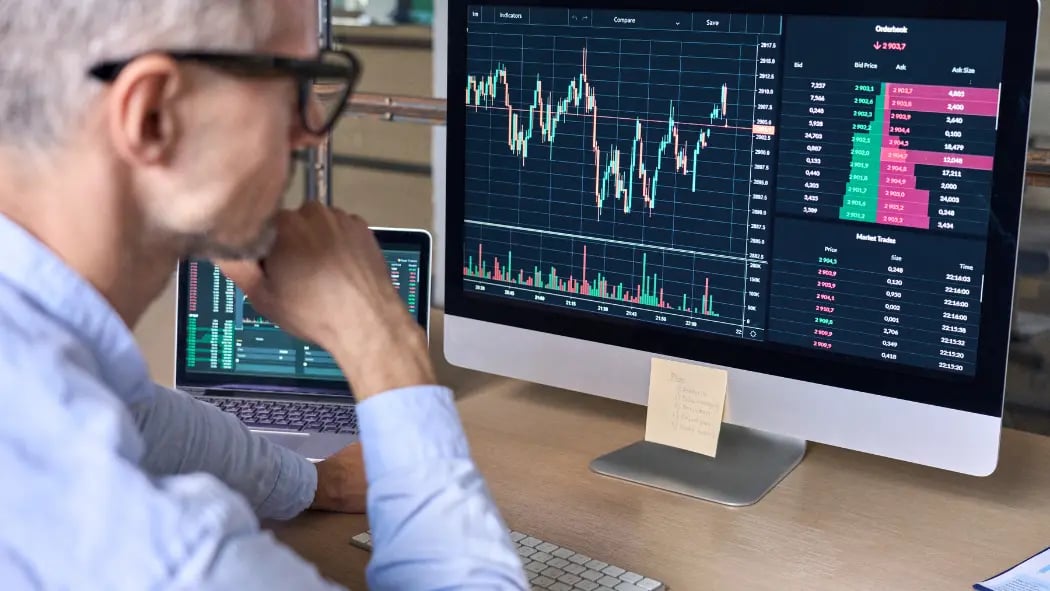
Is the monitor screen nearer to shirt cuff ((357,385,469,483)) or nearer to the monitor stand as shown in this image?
the monitor stand

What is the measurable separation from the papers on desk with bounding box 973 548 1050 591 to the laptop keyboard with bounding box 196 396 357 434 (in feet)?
2.46

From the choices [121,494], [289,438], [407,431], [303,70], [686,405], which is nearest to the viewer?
[121,494]

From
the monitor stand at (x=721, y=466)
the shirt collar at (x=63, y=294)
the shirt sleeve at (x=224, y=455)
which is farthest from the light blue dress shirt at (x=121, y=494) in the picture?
the monitor stand at (x=721, y=466)

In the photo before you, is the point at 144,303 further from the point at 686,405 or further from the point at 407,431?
the point at 686,405

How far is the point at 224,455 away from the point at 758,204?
1.95 ft

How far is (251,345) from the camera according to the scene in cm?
158

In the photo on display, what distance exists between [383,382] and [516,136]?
520 millimetres

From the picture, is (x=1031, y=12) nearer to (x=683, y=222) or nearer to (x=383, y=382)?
(x=683, y=222)

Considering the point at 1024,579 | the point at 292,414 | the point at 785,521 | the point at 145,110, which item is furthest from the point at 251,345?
the point at 1024,579

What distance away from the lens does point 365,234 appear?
107 cm

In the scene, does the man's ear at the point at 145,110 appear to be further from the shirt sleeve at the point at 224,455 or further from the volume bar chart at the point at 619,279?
the volume bar chart at the point at 619,279

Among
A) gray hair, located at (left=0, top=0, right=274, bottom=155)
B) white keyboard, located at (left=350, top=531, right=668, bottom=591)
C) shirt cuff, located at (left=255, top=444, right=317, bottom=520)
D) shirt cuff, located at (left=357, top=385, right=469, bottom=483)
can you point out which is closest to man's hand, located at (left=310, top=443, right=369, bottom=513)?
shirt cuff, located at (left=255, top=444, right=317, bottom=520)

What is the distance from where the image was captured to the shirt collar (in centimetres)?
75

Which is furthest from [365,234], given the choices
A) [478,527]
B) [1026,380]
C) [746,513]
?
[1026,380]
